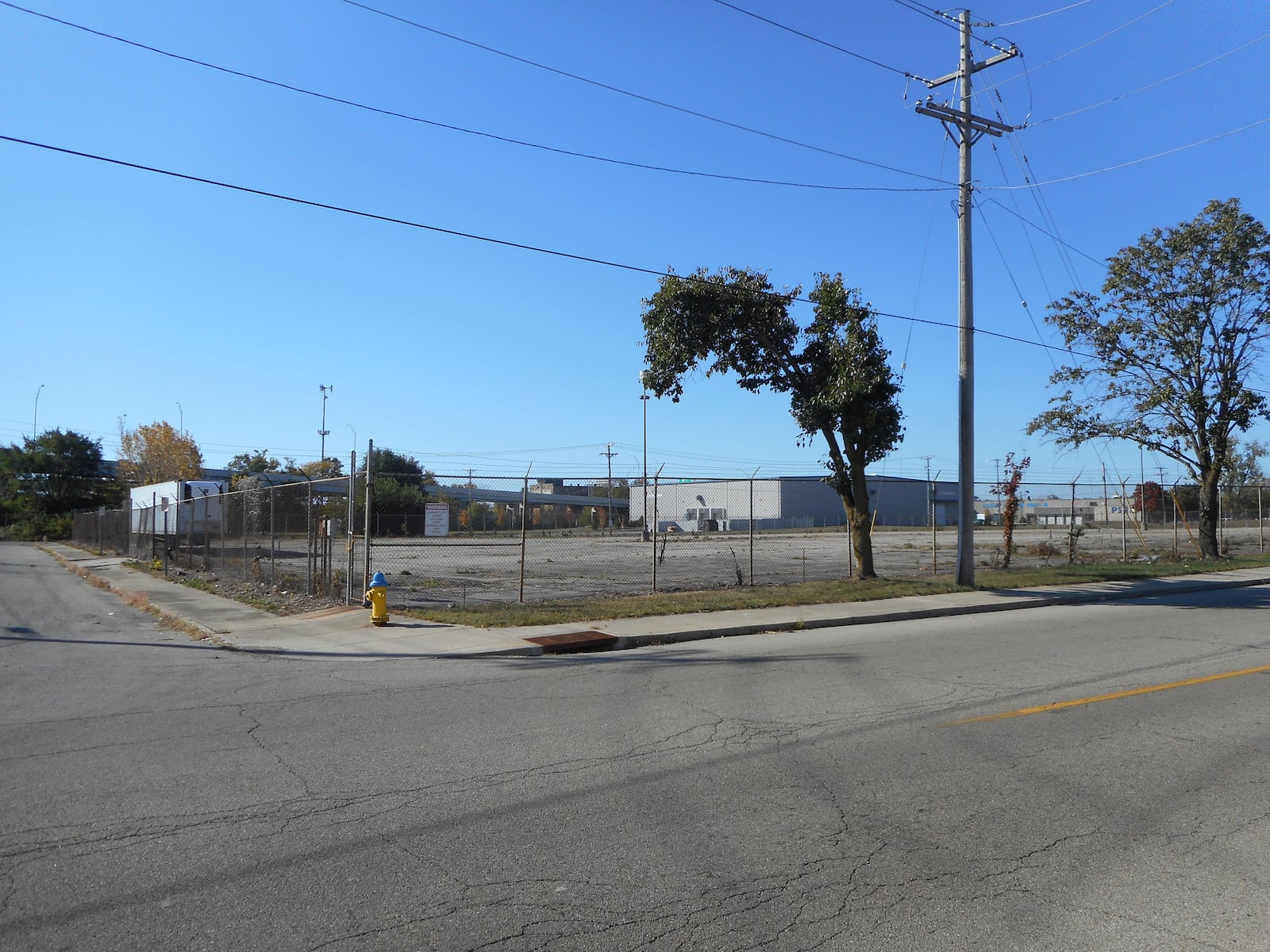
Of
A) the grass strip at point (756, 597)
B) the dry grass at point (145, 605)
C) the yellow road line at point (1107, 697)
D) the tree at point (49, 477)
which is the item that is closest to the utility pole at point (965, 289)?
the grass strip at point (756, 597)

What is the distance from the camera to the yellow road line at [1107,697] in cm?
790

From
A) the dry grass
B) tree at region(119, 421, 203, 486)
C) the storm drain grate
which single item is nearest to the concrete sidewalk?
the storm drain grate

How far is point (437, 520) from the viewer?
16.5 metres

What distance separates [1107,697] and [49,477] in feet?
269

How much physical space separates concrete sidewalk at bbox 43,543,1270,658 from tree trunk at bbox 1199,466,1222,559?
396 inches

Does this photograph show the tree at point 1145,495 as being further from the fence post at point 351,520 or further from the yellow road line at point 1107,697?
the fence post at point 351,520

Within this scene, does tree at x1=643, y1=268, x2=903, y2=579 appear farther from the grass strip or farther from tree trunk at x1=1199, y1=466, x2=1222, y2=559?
tree trunk at x1=1199, y1=466, x2=1222, y2=559

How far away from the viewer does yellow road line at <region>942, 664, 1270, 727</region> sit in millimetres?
7902

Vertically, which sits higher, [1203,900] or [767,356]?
[767,356]

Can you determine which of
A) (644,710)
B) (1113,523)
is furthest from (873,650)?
(1113,523)

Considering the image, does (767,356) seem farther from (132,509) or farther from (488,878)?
(132,509)

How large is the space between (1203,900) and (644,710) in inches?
187

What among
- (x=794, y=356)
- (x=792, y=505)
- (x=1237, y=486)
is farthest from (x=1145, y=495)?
(x=792, y=505)

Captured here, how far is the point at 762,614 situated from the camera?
1566cm
